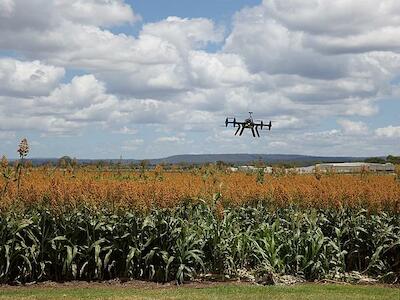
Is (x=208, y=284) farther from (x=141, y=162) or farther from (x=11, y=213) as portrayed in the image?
(x=141, y=162)

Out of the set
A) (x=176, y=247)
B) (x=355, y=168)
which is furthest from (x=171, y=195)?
(x=355, y=168)

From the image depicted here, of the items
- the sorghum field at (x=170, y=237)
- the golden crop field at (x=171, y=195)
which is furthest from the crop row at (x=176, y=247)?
the golden crop field at (x=171, y=195)

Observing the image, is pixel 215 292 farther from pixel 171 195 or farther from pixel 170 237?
pixel 171 195

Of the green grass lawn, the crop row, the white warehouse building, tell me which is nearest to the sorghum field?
the crop row

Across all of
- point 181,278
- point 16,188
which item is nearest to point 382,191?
point 181,278

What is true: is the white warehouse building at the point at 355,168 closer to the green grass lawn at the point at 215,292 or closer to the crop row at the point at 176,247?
the crop row at the point at 176,247

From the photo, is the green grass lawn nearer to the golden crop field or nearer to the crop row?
the crop row

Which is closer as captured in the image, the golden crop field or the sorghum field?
the sorghum field
